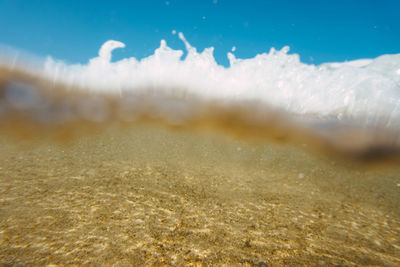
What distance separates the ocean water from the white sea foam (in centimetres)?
3

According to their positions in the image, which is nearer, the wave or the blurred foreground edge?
the wave

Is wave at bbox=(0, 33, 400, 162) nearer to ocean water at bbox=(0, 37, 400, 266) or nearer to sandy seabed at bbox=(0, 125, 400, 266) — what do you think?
ocean water at bbox=(0, 37, 400, 266)

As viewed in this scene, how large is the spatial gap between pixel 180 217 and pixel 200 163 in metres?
3.24

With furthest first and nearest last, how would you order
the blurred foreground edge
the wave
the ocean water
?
1. the blurred foreground edge
2. the wave
3. the ocean water

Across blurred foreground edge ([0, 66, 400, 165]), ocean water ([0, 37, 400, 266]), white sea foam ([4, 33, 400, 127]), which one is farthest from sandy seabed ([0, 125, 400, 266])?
white sea foam ([4, 33, 400, 127])

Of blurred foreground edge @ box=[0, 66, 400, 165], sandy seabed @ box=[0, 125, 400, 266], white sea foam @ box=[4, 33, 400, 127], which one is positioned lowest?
sandy seabed @ box=[0, 125, 400, 266]

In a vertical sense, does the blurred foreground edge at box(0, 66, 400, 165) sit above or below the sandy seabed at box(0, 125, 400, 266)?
above

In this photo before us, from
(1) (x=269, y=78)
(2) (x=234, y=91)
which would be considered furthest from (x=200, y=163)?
(1) (x=269, y=78)

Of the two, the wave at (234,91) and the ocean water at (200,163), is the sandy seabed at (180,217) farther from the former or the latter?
the wave at (234,91)

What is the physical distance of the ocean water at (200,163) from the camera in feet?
5.98

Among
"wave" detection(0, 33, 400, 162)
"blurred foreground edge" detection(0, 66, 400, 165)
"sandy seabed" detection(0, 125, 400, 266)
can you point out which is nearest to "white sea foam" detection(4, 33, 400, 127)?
"wave" detection(0, 33, 400, 162)

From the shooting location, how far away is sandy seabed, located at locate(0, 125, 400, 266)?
1642 mm

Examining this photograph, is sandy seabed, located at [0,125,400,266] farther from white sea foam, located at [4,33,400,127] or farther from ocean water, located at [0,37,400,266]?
white sea foam, located at [4,33,400,127]

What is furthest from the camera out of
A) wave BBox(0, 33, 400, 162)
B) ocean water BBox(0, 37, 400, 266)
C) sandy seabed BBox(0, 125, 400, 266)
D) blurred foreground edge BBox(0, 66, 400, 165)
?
blurred foreground edge BBox(0, 66, 400, 165)
